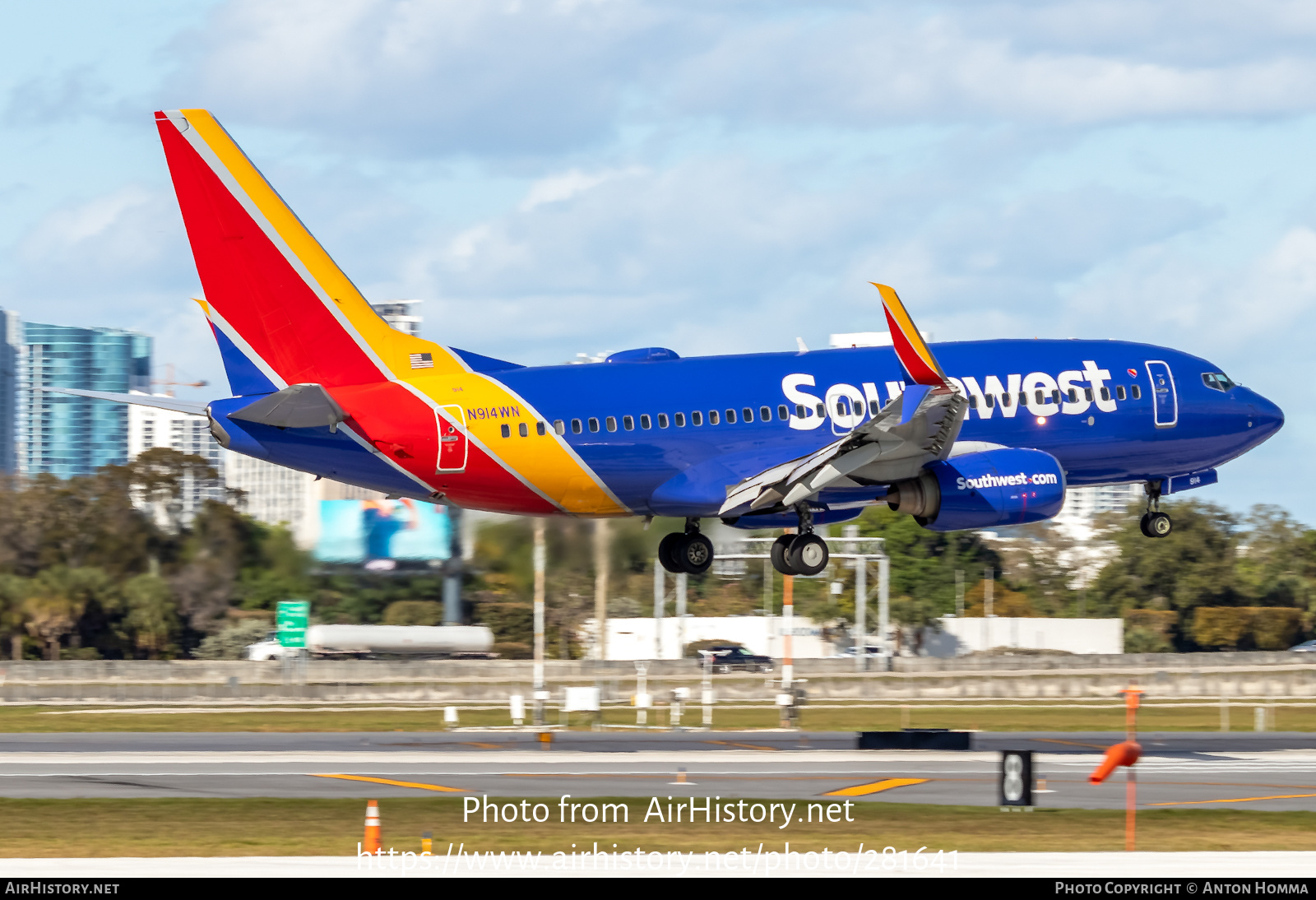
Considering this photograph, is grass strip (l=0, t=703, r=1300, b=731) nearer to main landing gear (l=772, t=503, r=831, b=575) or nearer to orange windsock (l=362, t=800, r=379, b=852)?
main landing gear (l=772, t=503, r=831, b=575)

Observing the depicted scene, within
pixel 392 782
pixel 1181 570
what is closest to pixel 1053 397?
pixel 392 782

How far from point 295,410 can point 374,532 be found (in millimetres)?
43033

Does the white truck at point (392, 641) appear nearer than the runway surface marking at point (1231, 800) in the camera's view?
No

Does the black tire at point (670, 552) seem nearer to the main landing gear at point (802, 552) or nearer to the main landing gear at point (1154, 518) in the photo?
the main landing gear at point (802, 552)

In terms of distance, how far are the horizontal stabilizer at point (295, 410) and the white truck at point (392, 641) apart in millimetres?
57687

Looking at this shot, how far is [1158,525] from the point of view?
4538 centimetres

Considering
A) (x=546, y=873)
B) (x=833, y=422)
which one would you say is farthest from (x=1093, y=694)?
(x=546, y=873)

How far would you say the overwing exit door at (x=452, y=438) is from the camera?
38969mm

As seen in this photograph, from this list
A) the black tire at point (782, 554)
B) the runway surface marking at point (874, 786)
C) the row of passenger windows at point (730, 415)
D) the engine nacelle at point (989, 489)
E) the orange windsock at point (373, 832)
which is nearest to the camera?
the orange windsock at point (373, 832)

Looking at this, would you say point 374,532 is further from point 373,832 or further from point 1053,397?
point 373,832

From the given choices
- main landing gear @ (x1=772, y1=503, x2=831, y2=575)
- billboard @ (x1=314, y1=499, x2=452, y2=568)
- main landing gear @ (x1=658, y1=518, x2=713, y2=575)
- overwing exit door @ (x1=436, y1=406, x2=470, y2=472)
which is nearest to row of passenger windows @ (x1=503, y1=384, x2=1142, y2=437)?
overwing exit door @ (x1=436, y1=406, x2=470, y2=472)

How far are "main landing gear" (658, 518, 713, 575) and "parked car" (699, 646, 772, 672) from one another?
62.1m

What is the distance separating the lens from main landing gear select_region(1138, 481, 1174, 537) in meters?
45.2

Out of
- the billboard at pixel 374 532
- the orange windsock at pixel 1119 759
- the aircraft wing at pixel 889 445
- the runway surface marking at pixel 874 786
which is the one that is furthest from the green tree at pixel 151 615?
the orange windsock at pixel 1119 759
